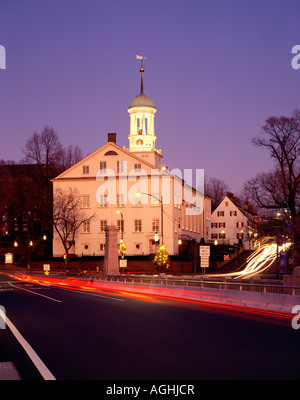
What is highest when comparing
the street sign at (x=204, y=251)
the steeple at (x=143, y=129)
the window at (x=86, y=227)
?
the steeple at (x=143, y=129)

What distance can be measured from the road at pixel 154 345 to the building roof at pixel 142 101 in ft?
289

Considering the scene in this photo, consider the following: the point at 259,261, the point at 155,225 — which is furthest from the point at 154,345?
the point at 259,261

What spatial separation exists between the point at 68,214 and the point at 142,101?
81.8 ft

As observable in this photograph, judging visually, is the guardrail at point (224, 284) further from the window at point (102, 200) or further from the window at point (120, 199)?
the window at point (102, 200)

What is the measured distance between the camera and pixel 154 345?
15094 millimetres

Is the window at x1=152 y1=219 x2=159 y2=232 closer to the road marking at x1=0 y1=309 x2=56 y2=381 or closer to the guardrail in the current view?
the guardrail

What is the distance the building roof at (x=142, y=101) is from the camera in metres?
111

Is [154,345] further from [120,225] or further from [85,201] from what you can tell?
[85,201]

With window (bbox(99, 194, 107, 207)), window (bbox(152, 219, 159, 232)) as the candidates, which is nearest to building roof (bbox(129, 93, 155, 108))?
window (bbox(99, 194, 107, 207))

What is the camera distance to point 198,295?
36.4 meters

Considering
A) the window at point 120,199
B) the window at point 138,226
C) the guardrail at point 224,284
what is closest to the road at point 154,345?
the guardrail at point 224,284

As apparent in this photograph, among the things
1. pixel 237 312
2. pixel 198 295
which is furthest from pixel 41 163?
pixel 237 312

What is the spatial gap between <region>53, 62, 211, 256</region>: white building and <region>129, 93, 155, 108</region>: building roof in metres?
9.08
